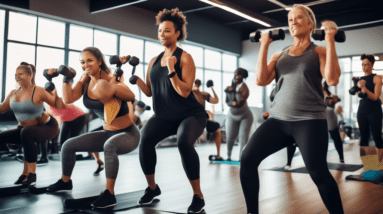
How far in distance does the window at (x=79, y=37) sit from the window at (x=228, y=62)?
17.8 ft

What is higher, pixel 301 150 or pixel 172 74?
pixel 172 74

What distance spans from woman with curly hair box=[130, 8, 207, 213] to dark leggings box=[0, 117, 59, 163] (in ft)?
4.50

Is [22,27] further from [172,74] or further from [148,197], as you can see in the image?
[172,74]

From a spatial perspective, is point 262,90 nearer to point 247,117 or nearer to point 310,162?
point 247,117

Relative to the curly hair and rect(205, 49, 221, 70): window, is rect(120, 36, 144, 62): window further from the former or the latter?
the curly hair

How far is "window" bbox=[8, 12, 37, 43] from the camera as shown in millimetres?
6672

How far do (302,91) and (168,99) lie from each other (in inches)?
36.4

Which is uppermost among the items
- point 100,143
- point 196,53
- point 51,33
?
point 196,53

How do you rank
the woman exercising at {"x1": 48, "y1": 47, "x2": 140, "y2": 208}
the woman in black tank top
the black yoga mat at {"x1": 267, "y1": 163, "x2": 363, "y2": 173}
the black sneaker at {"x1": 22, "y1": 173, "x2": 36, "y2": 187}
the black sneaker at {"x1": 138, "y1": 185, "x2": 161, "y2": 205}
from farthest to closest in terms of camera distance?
the black yoga mat at {"x1": 267, "y1": 163, "x2": 363, "y2": 173}, the woman in black tank top, the black sneaker at {"x1": 22, "y1": 173, "x2": 36, "y2": 187}, the woman exercising at {"x1": 48, "y1": 47, "x2": 140, "y2": 208}, the black sneaker at {"x1": 138, "y1": 185, "x2": 161, "y2": 205}

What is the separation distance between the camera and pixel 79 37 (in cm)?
780

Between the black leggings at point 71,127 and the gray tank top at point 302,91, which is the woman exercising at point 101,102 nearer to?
the gray tank top at point 302,91

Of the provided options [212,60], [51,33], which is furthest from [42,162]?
[212,60]

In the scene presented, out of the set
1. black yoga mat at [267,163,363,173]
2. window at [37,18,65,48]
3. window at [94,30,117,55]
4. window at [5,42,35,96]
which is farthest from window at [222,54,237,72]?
black yoga mat at [267,163,363,173]

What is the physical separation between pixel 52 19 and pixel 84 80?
5286 millimetres
